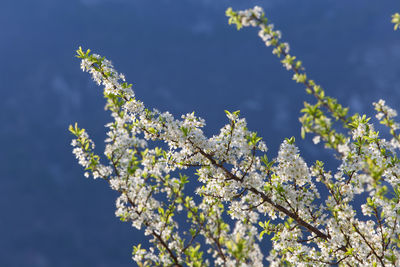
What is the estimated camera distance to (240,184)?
7.09 meters

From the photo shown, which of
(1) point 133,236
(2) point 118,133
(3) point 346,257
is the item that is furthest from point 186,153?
(1) point 133,236

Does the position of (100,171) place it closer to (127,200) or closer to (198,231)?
(127,200)

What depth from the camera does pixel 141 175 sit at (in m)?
5.95

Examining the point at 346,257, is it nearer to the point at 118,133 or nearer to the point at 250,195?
the point at 250,195

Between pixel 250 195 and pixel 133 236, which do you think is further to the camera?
pixel 133 236

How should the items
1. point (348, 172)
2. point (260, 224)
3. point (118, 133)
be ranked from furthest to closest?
point (260, 224)
point (348, 172)
point (118, 133)

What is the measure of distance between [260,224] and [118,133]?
12.5ft

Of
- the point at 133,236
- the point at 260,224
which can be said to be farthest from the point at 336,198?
the point at 133,236

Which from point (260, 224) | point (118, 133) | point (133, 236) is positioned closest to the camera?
point (118, 133)

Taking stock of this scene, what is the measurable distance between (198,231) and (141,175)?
1730 millimetres

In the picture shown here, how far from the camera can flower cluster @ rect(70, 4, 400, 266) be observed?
595 cm

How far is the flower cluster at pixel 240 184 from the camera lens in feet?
19.5

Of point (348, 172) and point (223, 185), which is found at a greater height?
point (348, 172)

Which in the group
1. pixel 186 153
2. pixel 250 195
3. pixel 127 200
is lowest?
pixel 127 200
